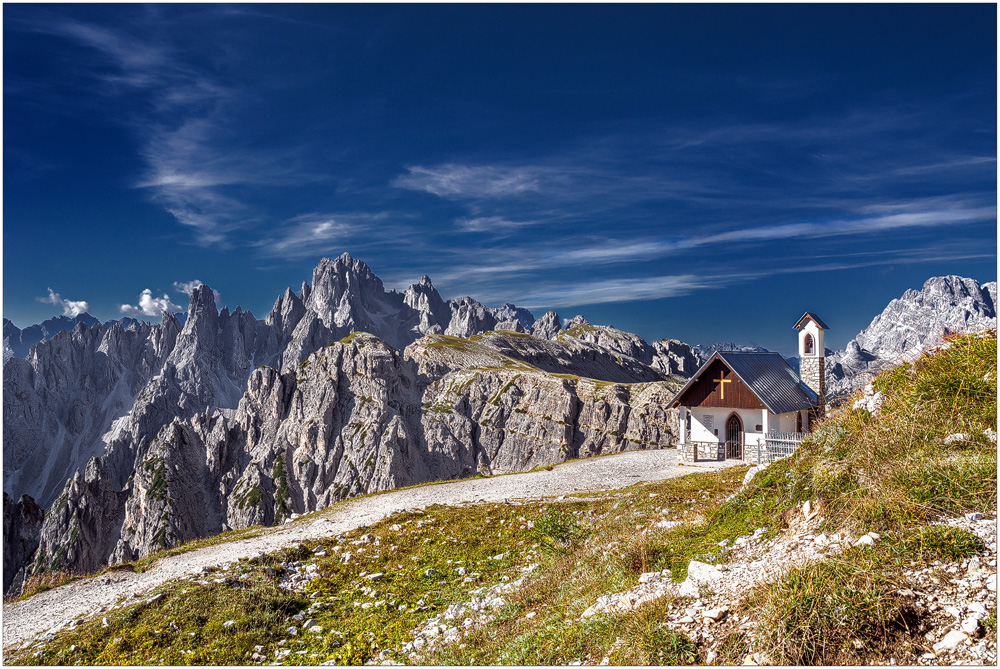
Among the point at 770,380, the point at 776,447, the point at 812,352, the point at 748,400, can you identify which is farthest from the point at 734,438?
the point at 812,352

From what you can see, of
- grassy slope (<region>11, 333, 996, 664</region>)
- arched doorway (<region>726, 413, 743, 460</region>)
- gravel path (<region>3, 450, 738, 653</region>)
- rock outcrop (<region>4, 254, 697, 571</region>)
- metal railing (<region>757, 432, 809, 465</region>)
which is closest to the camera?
grassy slope (<region>11, 333, 996, 664</region>)

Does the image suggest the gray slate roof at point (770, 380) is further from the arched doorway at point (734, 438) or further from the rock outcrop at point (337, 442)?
the rock outcrop at point (337, 442)

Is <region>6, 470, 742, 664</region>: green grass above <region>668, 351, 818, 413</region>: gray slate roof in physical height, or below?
below

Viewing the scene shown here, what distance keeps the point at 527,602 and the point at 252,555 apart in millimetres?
12104

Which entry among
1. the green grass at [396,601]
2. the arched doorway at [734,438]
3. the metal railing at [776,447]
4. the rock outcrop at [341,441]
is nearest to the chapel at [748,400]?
the arched doorway at [734,438]

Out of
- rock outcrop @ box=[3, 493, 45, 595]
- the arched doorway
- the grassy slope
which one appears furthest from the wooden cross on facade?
rock outcrop @ box=[3, 493, 45, 595]

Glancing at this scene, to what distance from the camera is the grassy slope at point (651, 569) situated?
729 centimetres

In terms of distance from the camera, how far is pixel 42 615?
49.5ft

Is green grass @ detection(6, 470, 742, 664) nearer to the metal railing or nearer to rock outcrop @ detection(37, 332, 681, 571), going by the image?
the metal railing

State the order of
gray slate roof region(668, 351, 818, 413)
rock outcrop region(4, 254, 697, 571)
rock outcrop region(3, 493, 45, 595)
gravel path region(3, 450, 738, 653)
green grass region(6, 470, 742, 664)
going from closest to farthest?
green grass region(6, 470, 742, 664) < gravel path region(3, 450, 738, 653) < gray slate roof region(668, 351, 818, 413) < rock outcrop region(3, 493, 45, 595) < rock outcrop region(4, 254, 697, 571)

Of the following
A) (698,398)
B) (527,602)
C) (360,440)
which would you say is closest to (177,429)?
(360,440)

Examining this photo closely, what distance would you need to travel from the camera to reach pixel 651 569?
1073cm

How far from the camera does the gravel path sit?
50.4ft

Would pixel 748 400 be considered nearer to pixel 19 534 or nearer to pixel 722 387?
pixel 722 387
